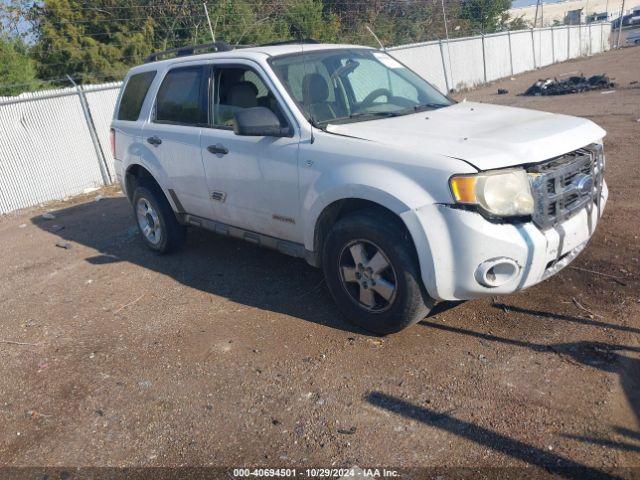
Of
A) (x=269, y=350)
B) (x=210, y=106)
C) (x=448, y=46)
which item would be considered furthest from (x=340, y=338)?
(x=448, y=46)

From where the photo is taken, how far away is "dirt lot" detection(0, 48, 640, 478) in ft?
9.84

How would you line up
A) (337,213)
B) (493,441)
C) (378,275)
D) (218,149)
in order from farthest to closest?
1. (218,149)
2. (337,213)
3. (378,275)
4. (493,441)

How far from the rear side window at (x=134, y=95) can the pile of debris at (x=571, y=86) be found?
14.3 m

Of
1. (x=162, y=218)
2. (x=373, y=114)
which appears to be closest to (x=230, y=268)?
(x=162, y=218)

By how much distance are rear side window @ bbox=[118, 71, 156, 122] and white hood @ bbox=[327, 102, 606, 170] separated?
9.14 ft

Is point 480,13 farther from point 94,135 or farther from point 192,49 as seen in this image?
point 192,49

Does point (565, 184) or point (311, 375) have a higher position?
point (565, 184)

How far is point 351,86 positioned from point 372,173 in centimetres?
132

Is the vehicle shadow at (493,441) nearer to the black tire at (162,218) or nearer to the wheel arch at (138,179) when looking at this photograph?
the wheel arch at (138,179)

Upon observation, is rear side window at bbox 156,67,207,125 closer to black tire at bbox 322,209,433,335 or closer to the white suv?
the white suv

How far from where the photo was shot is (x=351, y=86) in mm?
4691

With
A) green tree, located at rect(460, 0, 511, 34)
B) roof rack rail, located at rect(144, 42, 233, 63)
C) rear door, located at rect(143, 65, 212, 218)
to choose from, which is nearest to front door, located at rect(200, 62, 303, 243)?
rear door, located at rect(143, 65, 212, 218)

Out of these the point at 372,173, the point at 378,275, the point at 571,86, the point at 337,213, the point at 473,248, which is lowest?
the point at 571,86

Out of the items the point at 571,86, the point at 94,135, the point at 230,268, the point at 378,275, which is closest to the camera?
the point at 378,275
